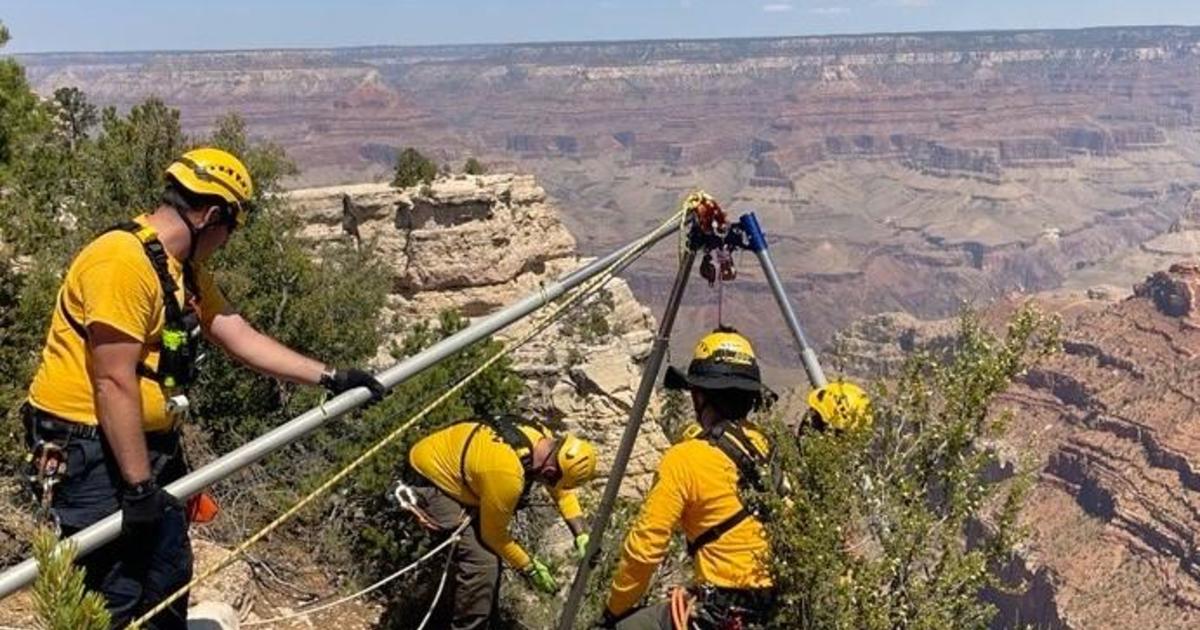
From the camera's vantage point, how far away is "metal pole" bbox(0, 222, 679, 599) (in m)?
3.31

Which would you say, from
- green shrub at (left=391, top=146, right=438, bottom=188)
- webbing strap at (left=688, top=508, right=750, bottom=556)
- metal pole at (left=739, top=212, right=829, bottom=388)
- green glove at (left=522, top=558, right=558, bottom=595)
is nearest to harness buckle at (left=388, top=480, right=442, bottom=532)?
green glove at (left=522, top=558, right=558, bottom=595)

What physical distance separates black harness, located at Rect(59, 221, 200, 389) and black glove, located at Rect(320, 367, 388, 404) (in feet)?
1.88

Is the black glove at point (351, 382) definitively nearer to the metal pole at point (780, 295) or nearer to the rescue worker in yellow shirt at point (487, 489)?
the rescue worker in yellow shirt at point (487, 489)

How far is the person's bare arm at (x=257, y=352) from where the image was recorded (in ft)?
14.5

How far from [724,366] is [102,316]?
2811mm

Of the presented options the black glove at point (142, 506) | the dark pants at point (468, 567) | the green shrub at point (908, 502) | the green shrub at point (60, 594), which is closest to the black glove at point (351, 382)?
the black glove at point (142, 506)

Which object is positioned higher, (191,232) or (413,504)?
(191,232)

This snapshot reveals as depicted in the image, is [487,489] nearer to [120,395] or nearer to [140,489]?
[140,489]

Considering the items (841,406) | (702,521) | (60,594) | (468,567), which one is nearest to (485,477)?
(468,567)

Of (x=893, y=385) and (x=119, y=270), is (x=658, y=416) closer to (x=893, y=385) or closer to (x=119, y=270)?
(x=893, y=385)

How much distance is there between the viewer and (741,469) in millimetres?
4738

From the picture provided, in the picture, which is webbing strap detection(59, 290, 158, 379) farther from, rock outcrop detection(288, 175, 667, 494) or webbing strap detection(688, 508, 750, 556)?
rock outcrop detection(288, 175, 667, 494)

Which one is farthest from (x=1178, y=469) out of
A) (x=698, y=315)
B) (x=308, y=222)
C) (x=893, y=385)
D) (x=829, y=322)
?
(x=829, y=322)

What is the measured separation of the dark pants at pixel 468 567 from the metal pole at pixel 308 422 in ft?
6.22
